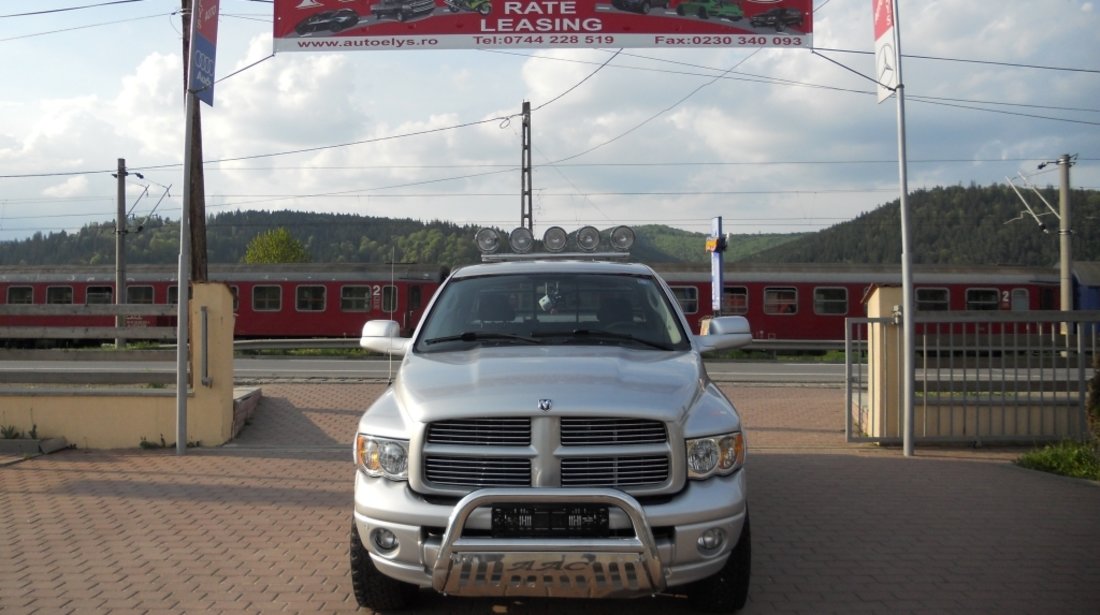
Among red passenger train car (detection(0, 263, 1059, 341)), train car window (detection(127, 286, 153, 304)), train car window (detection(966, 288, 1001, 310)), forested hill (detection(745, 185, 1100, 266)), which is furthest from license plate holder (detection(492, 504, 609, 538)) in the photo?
forested hill (detection(745, 185, 1100, 266))

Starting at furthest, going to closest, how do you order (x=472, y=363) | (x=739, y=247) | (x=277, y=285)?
(x=739, y=247) < (x=277, y=285) < (x=472, y=363)

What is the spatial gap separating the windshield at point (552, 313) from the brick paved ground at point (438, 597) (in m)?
1.49

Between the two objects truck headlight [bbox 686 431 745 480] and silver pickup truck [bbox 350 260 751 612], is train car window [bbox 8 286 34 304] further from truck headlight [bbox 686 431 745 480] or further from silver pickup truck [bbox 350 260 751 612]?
truck headlight [bbox 686 431 745 480]

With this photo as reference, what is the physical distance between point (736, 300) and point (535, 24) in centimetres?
1757

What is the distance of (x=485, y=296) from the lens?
6.09 meters

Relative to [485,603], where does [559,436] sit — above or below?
above

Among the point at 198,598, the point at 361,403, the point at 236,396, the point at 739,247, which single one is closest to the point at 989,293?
the point at 361,403

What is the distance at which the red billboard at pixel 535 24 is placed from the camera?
37.8ft

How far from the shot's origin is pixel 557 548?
13.2 feet

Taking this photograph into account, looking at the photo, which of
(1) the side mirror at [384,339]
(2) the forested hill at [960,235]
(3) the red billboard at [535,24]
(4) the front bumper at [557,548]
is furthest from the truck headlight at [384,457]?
(2) the forested hill at [960,235]

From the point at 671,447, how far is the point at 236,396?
27.8 feet

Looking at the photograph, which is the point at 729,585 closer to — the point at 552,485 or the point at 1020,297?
the point at 552,485

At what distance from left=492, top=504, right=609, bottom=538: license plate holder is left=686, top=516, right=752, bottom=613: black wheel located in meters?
0.79

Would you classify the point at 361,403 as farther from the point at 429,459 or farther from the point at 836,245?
the point at 836,245
